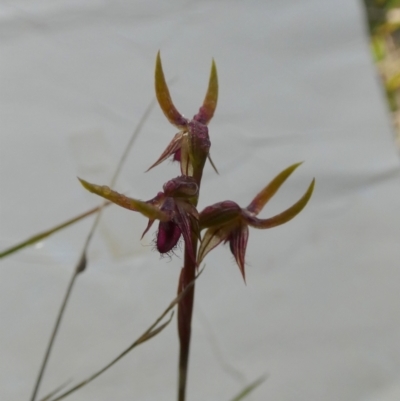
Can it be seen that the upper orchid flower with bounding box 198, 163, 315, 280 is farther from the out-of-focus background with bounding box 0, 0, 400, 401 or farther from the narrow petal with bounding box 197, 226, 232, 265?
the out-of-focus background with bounding box 0, 0, 400, 401

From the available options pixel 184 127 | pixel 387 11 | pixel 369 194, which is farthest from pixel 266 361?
pixel 387 11

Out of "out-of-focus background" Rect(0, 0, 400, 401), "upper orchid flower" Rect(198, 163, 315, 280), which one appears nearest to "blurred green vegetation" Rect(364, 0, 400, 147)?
"out-of-focus background" Rect(0, 0, 400, 401)

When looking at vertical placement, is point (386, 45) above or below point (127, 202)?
above

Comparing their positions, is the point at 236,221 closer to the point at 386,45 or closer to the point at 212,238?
the point at 212,238

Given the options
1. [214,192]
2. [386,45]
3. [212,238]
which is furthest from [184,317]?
[386,45]

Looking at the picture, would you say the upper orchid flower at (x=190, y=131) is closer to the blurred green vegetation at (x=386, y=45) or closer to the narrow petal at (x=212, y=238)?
the narrow petal at (x=212, y=238)
